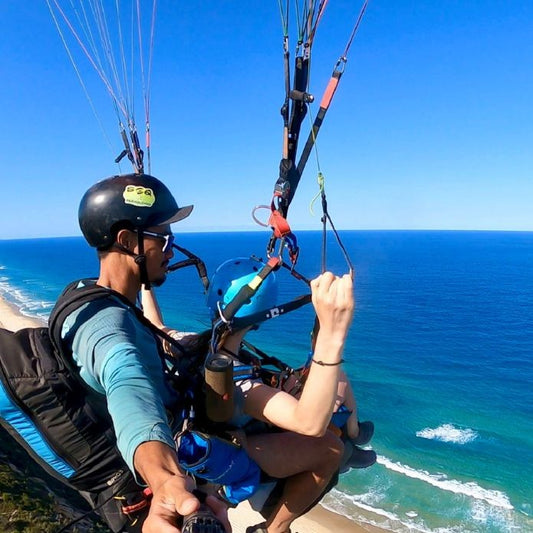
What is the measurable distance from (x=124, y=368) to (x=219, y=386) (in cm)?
62

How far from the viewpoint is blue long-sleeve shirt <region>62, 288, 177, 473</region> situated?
1.63 m

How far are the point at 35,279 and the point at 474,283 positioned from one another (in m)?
84.8

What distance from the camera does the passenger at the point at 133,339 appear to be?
4.64 feet

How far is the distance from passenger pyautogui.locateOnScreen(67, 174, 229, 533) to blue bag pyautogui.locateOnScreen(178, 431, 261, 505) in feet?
1.06

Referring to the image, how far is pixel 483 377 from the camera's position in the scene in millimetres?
32156

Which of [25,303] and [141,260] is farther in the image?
[25,303]

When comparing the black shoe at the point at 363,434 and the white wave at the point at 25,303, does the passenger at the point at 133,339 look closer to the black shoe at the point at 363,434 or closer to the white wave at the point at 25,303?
the black shoe at the point at 363,434

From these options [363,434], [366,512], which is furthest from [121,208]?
[366,512]

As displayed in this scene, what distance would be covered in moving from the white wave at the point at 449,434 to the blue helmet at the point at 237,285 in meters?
23.0

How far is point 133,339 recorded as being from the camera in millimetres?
2084

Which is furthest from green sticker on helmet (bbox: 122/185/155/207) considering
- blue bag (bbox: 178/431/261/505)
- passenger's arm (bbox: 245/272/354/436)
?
blue bag (bbox: 178/431/261/505)

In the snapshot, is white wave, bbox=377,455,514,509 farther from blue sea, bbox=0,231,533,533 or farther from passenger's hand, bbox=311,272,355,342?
passenger's hand, bbox=311,272,355,342

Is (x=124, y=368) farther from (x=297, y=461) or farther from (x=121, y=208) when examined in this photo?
(x=297, y=461)

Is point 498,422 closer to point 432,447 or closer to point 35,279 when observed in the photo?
point 432,447
